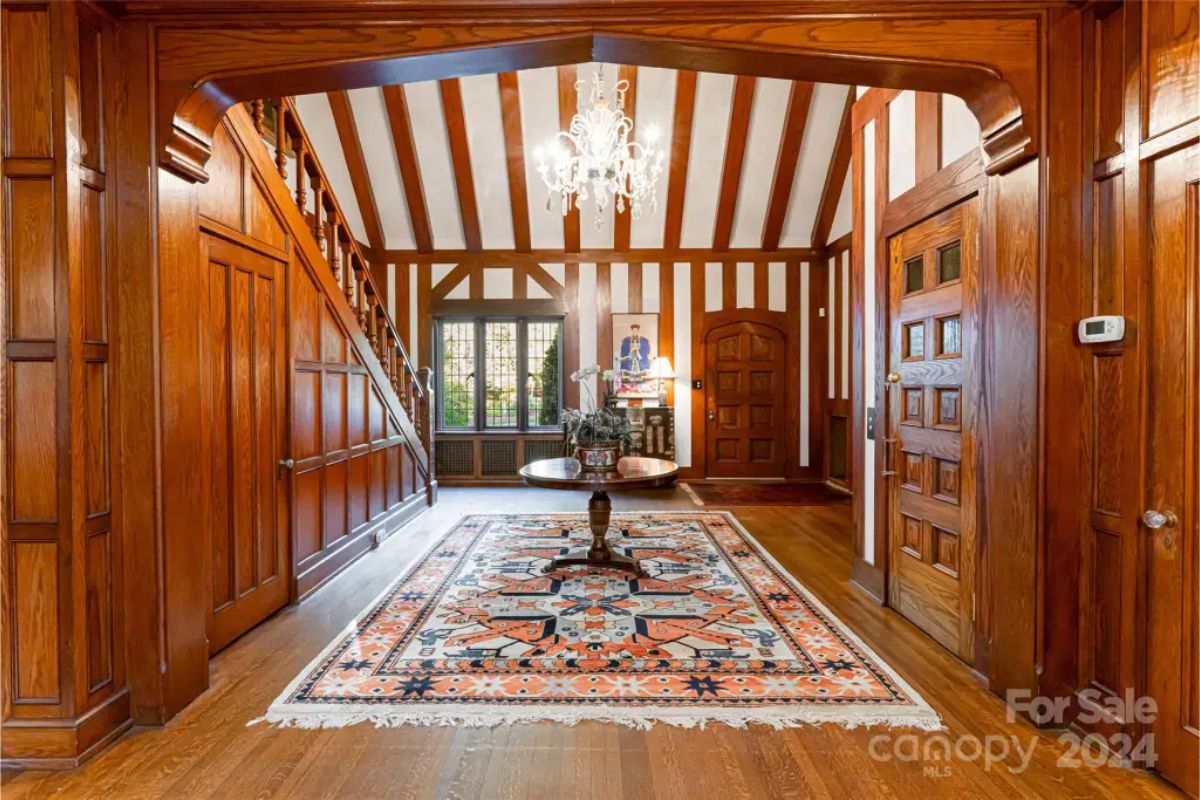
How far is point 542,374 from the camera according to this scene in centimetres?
862

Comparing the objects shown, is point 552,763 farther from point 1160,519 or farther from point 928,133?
point 928,133

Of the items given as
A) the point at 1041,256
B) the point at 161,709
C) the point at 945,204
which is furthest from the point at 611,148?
the point at 161,709

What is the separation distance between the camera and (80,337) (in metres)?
2.24

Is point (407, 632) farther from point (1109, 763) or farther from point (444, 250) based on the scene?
point (444, 250)

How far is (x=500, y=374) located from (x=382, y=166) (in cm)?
302

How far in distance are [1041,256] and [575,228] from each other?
648 centimetres

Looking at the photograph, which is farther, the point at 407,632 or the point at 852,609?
the point at 852,609

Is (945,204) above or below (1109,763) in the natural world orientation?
above

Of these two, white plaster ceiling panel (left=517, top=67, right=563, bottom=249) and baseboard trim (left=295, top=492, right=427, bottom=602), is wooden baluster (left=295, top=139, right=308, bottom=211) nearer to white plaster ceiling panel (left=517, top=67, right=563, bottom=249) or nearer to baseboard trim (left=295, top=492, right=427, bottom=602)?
baseboard trim (left=295, top=492, right=427, bottom=602)

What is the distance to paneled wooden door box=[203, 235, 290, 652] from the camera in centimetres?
305

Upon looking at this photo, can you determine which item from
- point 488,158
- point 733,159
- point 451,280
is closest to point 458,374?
point 451,280

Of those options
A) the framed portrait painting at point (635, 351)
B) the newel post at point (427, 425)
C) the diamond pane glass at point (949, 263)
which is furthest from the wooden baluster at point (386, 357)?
the diamond pane glass at point (949, 263)

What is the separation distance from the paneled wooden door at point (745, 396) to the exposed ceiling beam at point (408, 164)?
4142 mm

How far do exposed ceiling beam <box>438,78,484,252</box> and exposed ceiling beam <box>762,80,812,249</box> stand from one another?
3625 mm
